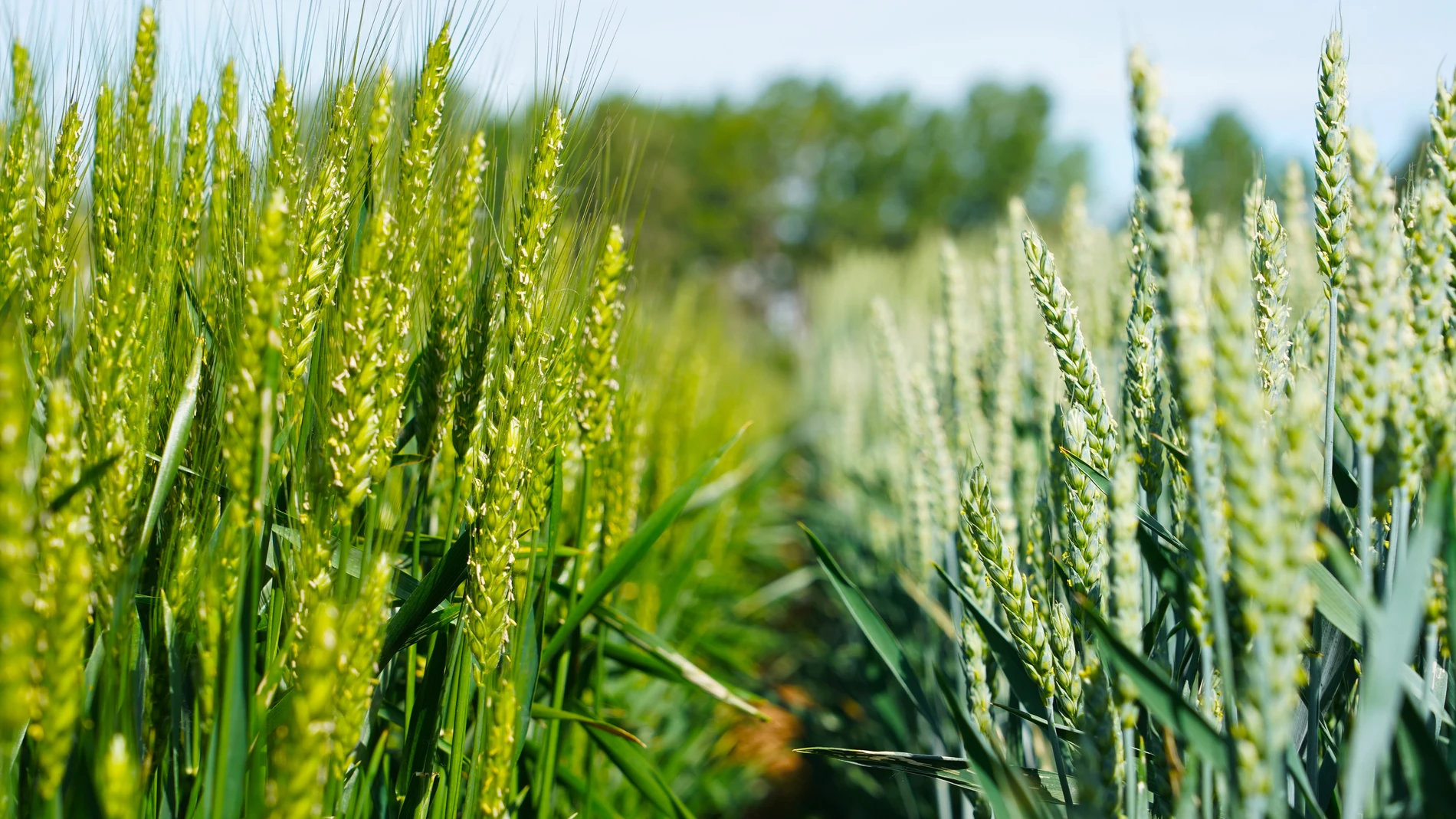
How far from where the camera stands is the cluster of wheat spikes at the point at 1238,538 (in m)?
0.46

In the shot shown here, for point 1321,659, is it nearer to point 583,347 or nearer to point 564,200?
point 583,347

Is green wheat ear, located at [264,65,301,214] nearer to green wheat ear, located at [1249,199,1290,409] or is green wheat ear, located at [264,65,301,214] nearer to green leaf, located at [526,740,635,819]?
green leaf, located at [526,740,635,819]

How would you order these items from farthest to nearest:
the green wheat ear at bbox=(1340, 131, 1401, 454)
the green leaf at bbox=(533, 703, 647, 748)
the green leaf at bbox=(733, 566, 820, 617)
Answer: the green leaf at bbox=(733, 566, 820, 617) → the green leaf at bbox=(533, 703, 647, 748) → the green wheat ear at bbox=(1340, 131, 1401, 454)

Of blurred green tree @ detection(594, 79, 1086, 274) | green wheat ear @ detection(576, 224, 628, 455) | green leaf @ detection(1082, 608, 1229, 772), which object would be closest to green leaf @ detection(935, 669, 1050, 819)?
green leaf @ detection(1082, 608, 1229, 772)

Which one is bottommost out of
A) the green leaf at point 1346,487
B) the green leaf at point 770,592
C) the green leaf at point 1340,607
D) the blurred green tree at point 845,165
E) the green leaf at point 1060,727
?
the green leaf at point 770,592

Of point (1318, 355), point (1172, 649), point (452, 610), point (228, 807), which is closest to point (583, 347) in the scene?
point (452, 610)

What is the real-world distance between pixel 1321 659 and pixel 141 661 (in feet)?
3.39

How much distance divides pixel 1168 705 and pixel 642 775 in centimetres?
73

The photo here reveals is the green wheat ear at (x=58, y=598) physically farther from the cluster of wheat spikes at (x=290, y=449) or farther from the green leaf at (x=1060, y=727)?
the green leaf at (x=1060, y=727)

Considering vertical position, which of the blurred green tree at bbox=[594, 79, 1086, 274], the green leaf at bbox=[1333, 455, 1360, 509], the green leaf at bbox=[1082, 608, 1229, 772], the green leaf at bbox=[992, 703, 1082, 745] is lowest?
the green leaf at bbox=[992, 703, 1082, 745]

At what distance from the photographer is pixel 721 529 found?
9.12 feet

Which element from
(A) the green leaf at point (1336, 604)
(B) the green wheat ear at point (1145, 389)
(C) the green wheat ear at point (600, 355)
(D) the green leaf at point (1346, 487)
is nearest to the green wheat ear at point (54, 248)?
(C) the green wheat ear at point (600, 355)

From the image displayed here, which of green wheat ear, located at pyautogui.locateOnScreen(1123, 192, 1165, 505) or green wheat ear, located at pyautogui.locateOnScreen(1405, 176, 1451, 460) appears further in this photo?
green wheat ear, located at pyautogui.locateOnScreen(1123, 192, 1165, 505)

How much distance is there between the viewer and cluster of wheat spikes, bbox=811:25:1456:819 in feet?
1.52
